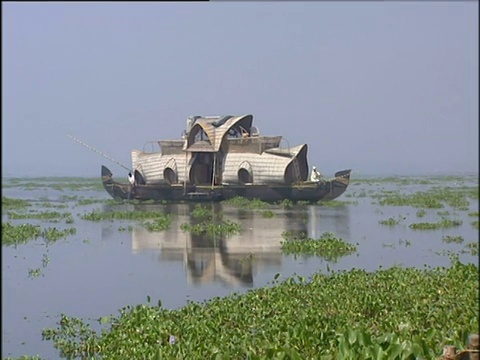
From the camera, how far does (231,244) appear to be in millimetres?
16500

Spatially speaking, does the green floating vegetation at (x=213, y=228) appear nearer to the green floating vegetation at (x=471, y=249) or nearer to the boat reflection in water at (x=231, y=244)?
the boat reflection in water at (x=231, y=244)

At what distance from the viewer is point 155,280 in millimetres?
12195

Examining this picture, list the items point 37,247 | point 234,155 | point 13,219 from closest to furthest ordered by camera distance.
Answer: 1. point 37,247
2. point 13,219
3. point 234,155

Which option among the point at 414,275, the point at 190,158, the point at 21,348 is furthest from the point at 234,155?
the point at 21,348

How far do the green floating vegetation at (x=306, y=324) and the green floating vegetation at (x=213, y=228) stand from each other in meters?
8.71

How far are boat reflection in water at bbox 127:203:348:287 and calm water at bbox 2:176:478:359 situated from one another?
3 centimetres

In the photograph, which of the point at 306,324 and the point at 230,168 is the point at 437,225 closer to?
the point at 230,168

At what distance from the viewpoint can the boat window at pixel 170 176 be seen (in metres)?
29.5

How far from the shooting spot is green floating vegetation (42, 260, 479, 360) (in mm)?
5047

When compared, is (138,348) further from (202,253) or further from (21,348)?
(202,253)

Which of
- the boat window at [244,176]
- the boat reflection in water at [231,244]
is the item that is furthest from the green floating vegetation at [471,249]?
the boat window at [244,176]

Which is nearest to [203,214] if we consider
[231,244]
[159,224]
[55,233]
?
[159,224]

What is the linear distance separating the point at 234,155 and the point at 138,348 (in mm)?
21579

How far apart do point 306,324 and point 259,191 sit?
69.6 feet
